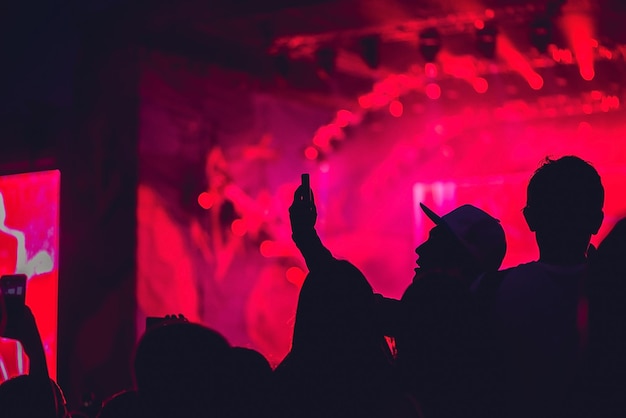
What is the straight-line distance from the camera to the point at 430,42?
6.43m

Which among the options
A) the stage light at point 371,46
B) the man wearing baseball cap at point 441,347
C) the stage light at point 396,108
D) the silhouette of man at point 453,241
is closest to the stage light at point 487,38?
the stage light at point 371,46

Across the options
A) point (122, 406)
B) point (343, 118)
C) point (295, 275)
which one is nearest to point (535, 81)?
point (343, 118)

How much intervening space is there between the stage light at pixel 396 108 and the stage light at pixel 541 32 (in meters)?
2.97

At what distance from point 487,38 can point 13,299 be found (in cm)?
520

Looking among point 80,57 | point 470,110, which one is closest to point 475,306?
point 80,57

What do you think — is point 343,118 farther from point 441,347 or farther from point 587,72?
point 441,347

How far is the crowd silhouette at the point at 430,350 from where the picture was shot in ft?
4.56

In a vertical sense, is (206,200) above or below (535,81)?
below

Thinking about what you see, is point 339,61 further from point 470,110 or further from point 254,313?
point 254,313

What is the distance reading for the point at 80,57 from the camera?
6297mm

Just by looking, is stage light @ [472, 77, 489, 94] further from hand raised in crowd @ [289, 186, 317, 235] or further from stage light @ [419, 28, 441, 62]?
hand raised in crowd @ [289, 186, 317, 235]

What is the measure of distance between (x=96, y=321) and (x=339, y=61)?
141 inches

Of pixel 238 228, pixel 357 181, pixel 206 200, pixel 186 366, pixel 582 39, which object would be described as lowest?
pixel 186 366

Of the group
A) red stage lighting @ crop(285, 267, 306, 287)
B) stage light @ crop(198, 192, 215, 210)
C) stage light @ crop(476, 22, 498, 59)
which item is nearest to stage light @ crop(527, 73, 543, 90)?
stage light @ crop(476, 22, 498, 59)
